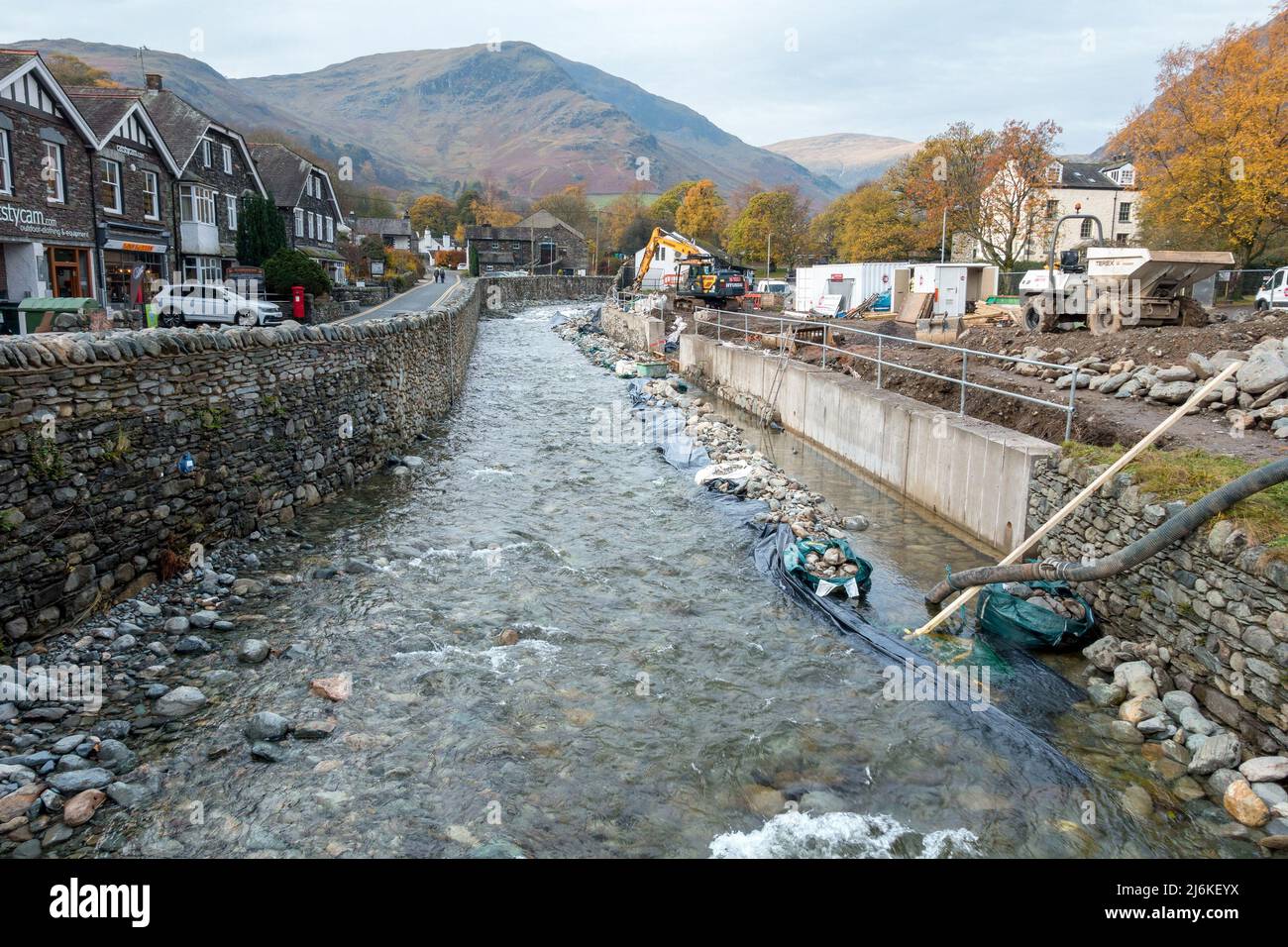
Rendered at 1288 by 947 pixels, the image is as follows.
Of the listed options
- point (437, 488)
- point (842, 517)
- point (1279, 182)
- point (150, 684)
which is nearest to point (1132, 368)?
point (842, 517)

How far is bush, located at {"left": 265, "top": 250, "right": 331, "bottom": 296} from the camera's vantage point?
30.7 meters

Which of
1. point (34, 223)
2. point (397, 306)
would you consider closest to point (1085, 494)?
point (34, 223)

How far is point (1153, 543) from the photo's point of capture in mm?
7082

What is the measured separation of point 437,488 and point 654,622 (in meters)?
→ 6.66

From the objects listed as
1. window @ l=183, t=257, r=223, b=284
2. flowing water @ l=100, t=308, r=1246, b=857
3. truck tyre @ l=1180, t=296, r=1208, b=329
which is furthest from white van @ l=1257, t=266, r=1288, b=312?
window @ l=183, t=257, r=223, b=284

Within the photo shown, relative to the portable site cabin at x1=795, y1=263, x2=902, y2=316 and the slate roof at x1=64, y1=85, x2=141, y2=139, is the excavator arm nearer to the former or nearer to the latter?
the portable site cabin at x1=795, y1=263, x2=902, y2=316

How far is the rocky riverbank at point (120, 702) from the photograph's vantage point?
5531 millimetres

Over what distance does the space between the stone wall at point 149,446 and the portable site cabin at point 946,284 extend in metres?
26.2

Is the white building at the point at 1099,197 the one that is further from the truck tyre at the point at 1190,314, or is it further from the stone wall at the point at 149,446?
the stone wall at the point at 149,446

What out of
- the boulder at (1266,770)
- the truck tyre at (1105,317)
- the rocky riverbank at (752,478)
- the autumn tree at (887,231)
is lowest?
the boulder at (1266,770)

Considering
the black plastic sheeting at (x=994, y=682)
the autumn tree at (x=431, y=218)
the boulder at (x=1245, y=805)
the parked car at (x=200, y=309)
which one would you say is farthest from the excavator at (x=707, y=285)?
the autumn tree at (x=431, y=218)

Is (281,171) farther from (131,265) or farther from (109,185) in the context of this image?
(109,185)

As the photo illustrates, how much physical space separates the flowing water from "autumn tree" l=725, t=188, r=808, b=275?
72130mm

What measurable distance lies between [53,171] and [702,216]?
78.5 meters
